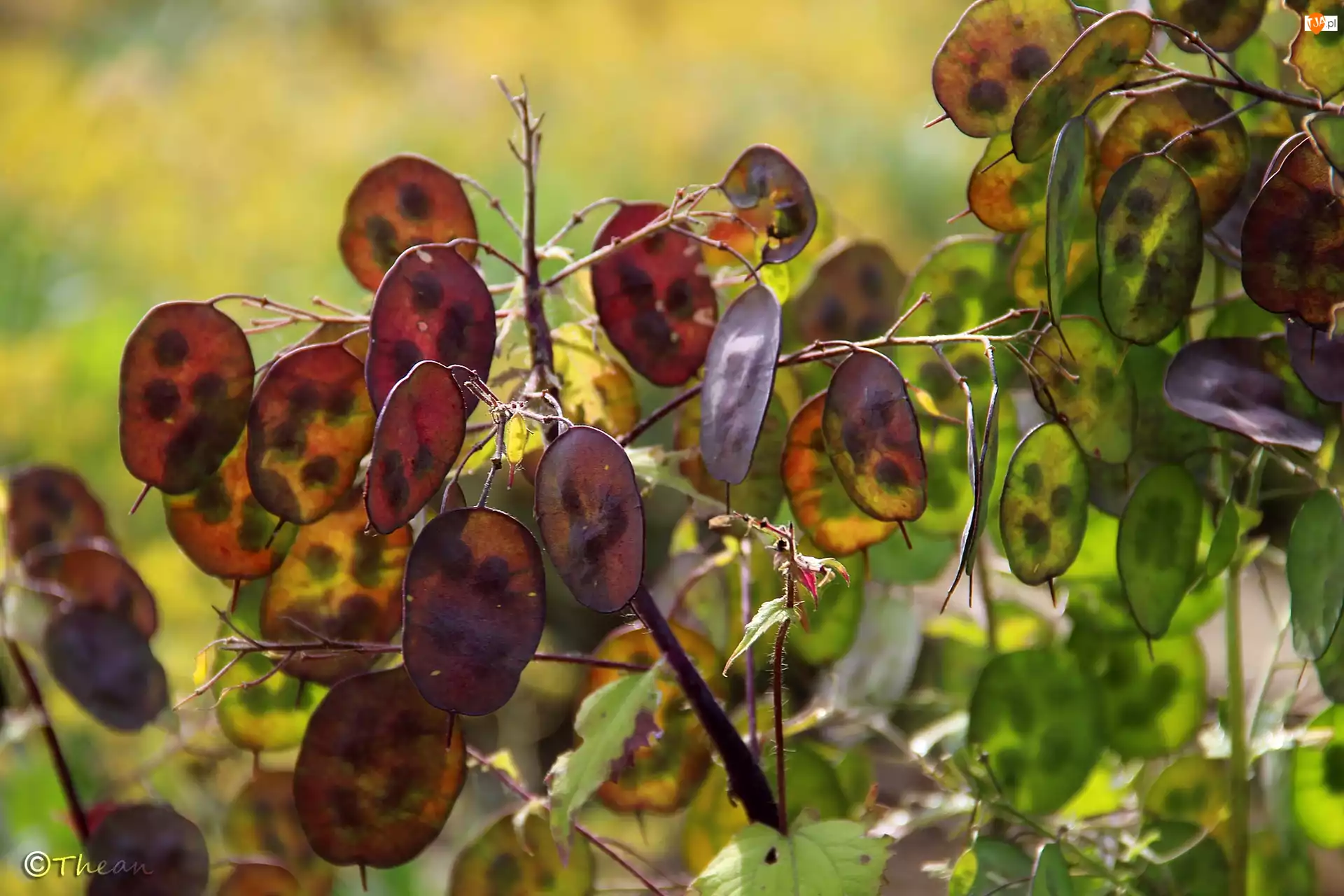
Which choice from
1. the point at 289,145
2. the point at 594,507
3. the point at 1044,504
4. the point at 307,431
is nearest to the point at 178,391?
the point at 307,431

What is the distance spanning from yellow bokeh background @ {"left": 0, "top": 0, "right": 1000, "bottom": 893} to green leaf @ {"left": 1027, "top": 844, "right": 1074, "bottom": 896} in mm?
435

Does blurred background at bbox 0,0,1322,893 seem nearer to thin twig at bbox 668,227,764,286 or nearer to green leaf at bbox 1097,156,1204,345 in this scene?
thin twig at bbox 668,227,764,286

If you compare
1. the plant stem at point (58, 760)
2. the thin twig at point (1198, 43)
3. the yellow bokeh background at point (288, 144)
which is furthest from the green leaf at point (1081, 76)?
the yellow bokeh background at point (288, 144)

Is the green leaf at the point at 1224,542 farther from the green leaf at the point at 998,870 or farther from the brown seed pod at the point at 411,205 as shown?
the brown seed pod at the point at 411,205

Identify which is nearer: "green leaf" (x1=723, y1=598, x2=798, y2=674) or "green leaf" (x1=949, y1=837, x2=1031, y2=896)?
"green leaf" (x1=723, y1=598, x2=798, y2=674)

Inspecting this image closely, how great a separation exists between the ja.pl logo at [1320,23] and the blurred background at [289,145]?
535mm

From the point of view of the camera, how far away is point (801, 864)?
0.35 meters

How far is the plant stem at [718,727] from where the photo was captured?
1.16 feet

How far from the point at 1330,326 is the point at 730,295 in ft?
0.66

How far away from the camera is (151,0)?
10.9 feet

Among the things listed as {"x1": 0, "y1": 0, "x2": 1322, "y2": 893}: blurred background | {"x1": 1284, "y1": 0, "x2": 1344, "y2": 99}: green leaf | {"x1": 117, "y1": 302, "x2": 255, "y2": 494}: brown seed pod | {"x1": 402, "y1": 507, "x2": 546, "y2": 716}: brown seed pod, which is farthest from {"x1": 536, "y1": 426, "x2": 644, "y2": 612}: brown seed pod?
{"x1": 0, "y1": 0, "x2": 1322, "y2": 893}: blurred background

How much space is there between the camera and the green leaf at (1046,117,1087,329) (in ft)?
1.05

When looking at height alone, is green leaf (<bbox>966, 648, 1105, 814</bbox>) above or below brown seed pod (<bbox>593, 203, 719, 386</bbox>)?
below

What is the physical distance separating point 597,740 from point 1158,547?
0.61ft
